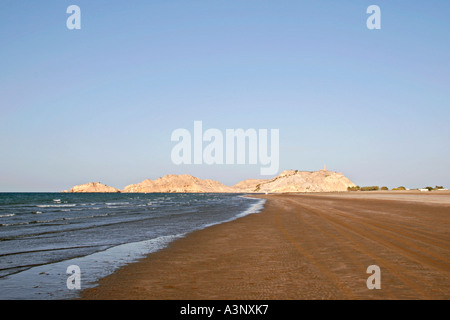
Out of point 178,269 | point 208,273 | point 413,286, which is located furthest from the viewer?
point 178,269

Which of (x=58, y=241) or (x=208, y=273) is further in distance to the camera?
(x=58, y=241)

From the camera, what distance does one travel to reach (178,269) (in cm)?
980

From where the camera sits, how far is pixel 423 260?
9.91m

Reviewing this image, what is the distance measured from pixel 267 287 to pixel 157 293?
2.47m

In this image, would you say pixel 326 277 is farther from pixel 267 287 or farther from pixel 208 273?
pixel 208 273

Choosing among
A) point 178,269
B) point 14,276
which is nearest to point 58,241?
point 14,276

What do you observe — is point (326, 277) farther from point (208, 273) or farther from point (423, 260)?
point (423, 260)
